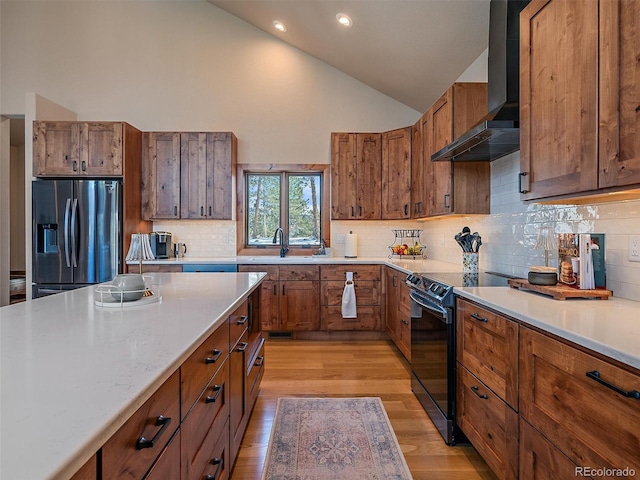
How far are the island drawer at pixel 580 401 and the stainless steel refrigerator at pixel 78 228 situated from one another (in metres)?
3.91

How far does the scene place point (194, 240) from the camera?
458cm

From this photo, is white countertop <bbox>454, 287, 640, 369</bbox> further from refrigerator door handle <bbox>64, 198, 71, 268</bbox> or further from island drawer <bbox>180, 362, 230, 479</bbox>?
refrigerator door handle <bbox>64, 198, 71, 268</bbox>

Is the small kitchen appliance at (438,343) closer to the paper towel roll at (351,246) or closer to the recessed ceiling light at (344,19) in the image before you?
the paper towel roll at (351,246)

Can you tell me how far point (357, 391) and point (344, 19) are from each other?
132 inches

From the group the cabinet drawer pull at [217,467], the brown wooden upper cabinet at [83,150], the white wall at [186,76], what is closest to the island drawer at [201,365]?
the cabinet drawer pull at [217,467]

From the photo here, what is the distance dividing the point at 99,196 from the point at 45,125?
103 cm

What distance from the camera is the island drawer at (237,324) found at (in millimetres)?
1688

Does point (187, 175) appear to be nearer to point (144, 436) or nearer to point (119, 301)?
Answer: point (119, 301)

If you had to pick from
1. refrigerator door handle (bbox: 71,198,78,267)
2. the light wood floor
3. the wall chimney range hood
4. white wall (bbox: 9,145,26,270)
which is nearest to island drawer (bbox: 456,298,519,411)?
the light wood floor

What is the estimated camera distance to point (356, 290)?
13.2 ft

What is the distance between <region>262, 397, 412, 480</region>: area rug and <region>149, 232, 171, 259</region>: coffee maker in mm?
2516

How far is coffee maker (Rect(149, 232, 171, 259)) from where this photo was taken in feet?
13.7

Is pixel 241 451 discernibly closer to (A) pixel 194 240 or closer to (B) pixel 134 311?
(B) pixel 134 311

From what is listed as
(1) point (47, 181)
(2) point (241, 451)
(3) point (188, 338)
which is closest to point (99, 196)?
(1) point (47, 181)
